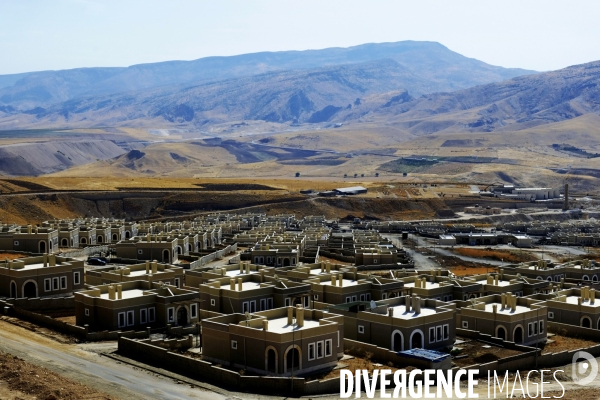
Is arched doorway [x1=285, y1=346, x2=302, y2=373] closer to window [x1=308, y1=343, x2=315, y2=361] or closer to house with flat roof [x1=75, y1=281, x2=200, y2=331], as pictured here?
window [x1=308, y1=343, x2=315, y2=361]

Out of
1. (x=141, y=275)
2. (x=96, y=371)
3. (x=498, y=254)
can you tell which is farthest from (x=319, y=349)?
(x=498, y=254)

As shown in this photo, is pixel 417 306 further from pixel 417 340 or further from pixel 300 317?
pixel 300 317

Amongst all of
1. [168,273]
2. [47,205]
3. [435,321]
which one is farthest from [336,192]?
[435,321]

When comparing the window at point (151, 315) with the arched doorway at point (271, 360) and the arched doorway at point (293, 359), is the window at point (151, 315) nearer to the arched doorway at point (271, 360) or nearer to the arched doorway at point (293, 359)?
the arched doorway at point (271, 360)

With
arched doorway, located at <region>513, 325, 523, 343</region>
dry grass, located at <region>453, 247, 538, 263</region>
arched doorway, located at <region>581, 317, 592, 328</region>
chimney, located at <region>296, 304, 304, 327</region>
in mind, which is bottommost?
dry grass, located at <region>453, 247, 538, 263</region>

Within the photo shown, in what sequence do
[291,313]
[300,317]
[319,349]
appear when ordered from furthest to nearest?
[291,313] < [300,317] < [319,349]

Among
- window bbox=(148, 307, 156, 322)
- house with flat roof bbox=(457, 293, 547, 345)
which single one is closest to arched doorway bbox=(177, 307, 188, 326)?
window bbox=(148, 307, 156, 322)
